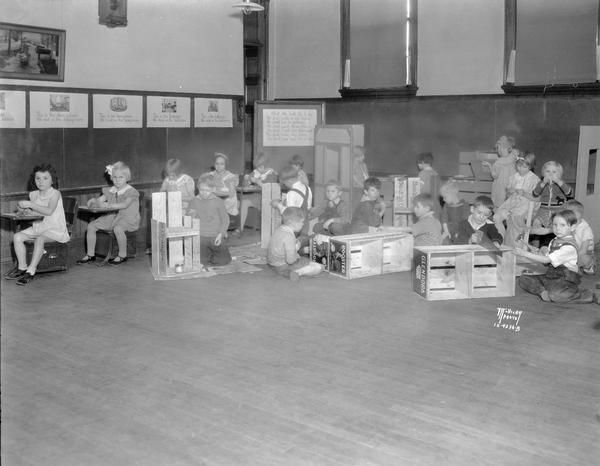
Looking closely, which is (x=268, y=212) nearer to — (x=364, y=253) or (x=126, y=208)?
(x=126, y=208)

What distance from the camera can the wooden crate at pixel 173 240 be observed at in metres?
8.91

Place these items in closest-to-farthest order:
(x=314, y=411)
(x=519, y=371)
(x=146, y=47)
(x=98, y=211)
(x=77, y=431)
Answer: (x=77, y=431) → (x=314, y=411) → (x=519, y=371) → (x=98, y=211) → (x=146, y=47)

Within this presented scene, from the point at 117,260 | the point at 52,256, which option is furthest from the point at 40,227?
the point at 117,260

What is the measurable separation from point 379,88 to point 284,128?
2000 millimetres

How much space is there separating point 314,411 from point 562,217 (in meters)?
4.02

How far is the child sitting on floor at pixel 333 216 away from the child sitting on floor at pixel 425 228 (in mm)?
1167

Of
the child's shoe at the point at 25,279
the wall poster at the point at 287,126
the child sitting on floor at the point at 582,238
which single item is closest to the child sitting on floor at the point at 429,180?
the wall poster at the point at 287,126

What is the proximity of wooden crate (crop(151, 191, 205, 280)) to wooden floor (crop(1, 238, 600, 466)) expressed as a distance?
0.65 metres

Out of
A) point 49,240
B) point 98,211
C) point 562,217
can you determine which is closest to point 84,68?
point 98,211

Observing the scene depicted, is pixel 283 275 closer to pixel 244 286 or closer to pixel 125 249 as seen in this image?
pixel 244 286

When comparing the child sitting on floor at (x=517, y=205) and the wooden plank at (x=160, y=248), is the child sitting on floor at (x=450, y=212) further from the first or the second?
the wooden plank at (x=160, y=248)

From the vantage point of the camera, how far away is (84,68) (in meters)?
10.7

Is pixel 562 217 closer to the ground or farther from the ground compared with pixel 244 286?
farther from the ground

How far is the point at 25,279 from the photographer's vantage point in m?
8.59
